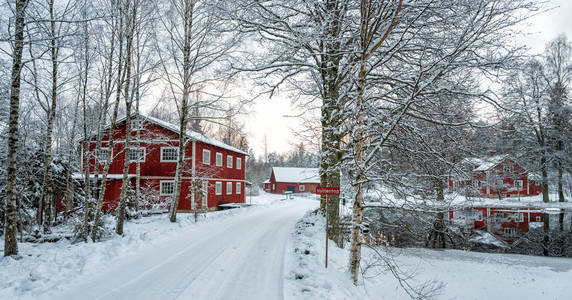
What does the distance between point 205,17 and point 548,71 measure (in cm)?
2865

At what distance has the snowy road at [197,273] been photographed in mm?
5004

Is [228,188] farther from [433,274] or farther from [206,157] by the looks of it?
[433,274]

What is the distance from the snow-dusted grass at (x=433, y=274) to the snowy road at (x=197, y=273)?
584 millimetres

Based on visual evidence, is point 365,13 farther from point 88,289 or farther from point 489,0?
point 88,289

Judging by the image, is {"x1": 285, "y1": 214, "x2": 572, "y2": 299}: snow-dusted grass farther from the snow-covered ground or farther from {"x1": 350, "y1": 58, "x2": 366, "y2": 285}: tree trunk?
{"x1": 350, "y1": 58, "x2": 366, "y2": 285}: tree trunk

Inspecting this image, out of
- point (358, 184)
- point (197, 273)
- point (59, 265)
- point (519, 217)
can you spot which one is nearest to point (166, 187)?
point (59, 265)

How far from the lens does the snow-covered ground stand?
5.14m

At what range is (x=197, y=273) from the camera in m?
5.99

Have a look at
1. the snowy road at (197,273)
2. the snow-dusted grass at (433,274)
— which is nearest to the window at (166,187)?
the snowy road at (197,273)

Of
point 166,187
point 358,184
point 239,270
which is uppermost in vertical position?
point 358,184

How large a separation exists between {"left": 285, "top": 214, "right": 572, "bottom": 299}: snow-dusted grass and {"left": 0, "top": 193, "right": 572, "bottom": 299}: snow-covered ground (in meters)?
0.03

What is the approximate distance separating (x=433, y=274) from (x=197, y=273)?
7729 millimetres

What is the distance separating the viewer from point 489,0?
4.50 metres

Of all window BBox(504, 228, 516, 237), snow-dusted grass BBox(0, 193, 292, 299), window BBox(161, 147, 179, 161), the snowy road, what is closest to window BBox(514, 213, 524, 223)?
window BBox(504, 228, 516, 237)
